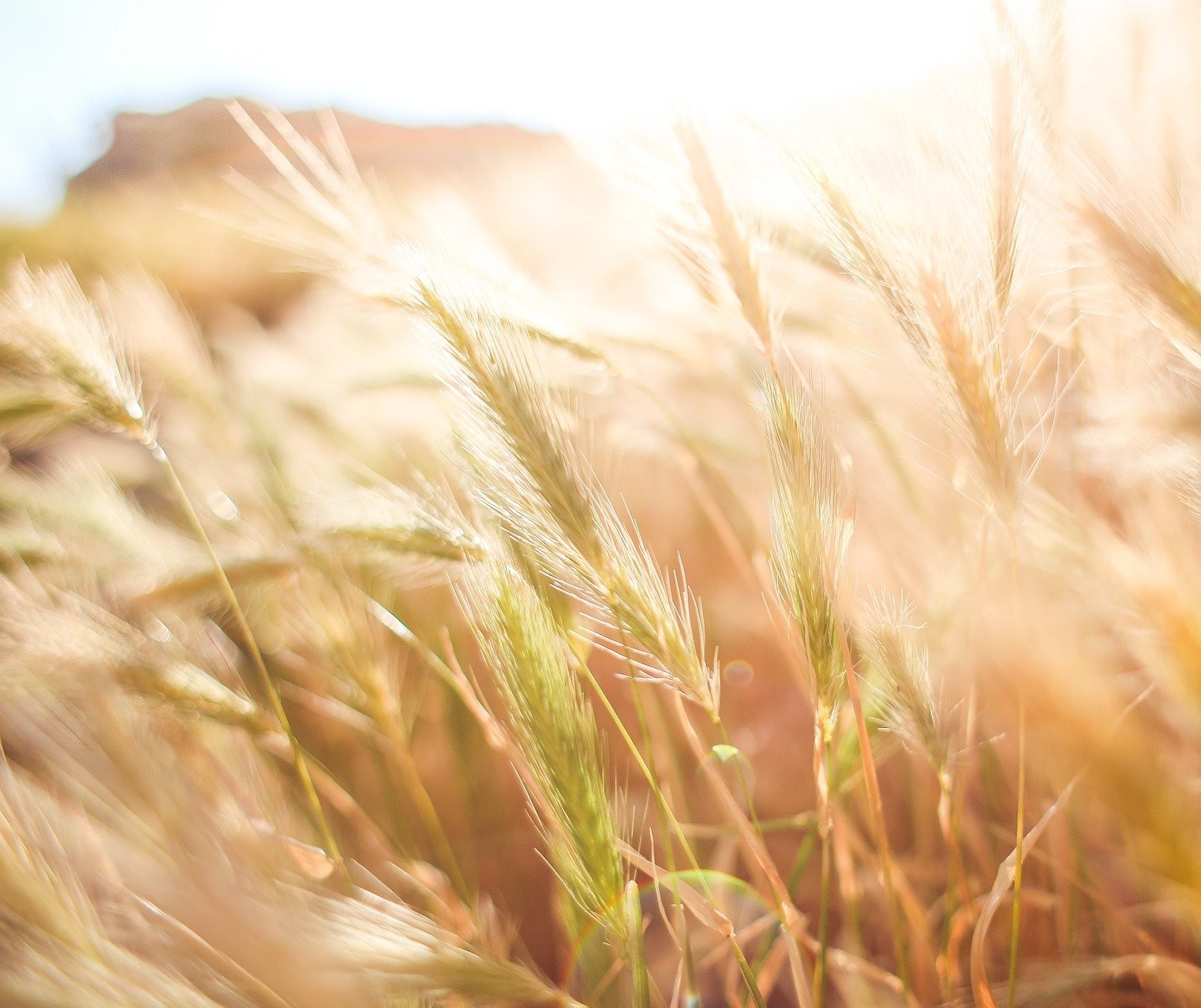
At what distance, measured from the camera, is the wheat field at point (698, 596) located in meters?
0.41

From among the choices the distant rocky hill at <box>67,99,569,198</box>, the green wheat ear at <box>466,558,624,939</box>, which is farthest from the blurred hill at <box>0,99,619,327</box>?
the green wheat ear at <box>466,558,624,939</box>

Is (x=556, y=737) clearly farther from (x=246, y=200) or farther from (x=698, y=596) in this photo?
(x=246, y=200)

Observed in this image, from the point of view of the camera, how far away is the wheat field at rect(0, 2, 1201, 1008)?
405 millimetres

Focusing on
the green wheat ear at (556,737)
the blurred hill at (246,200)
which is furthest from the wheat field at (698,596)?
the blurred hill at (246,200)

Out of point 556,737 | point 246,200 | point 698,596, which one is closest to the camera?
point 556,737

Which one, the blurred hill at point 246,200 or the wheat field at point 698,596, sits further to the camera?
the blurred hill at point 246,200

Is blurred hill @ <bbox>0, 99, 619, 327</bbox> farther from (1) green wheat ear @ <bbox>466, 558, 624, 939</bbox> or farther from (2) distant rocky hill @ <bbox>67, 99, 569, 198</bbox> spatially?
(1) green wheat ear @ <bbox>466, 558, 624, 939</bbox>

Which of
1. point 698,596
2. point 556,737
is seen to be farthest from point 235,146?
point 556,737

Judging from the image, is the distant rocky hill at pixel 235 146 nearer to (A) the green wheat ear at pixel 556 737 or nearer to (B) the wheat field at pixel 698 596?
(B) the wheat field at pixel 698 596

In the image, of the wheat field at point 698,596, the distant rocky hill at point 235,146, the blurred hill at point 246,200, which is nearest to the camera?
the wheat field at point 698,596

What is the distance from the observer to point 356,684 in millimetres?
745

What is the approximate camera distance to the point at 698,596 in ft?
2.21

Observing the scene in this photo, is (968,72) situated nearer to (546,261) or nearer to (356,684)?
(356,684)

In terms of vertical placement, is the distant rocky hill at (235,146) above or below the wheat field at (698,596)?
above
